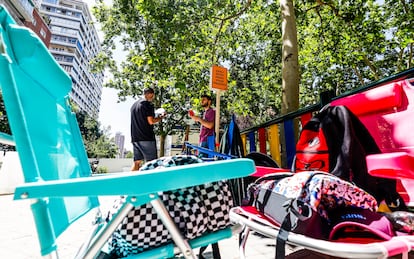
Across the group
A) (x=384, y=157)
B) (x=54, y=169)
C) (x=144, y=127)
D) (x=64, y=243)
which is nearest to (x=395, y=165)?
(x=384, y=157)

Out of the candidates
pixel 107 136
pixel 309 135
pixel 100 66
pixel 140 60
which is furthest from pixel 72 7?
pixel 309 135

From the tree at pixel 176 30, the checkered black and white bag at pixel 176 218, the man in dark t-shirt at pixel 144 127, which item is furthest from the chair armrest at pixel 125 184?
the tree at pixel 176 30

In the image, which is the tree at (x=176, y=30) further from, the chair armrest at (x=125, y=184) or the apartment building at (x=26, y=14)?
the apartment building at (x=26, y=14)

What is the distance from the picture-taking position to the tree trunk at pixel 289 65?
4.20m

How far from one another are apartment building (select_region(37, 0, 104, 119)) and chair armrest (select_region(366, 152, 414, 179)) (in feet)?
234

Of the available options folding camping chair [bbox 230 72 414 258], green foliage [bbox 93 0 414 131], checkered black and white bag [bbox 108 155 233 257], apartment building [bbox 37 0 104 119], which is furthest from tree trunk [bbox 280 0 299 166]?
apartment building [bbox 37 0 104 119]

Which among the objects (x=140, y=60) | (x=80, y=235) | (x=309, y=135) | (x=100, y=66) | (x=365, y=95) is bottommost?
(x=80, y=235)

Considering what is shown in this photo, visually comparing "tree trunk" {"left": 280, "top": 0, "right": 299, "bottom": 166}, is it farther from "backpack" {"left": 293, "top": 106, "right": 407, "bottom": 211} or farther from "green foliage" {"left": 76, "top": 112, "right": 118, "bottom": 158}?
"green foliage" {"left": 76, "top": 112, "right": 118, "bottom": 158}

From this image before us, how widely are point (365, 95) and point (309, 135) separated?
502mm

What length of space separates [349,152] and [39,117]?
4.96 ft

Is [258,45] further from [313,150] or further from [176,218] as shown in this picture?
[176,218]

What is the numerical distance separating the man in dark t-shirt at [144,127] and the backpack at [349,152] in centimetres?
334

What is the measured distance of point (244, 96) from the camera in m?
15.9

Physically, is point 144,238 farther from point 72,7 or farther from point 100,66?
point 72,7
